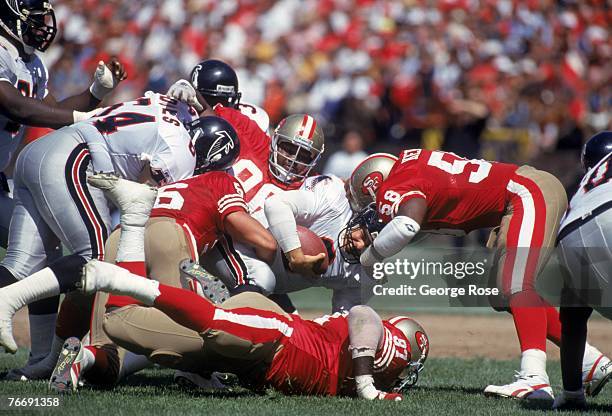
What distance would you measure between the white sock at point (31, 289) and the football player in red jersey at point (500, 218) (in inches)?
67.2

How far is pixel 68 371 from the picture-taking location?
4.74 metres

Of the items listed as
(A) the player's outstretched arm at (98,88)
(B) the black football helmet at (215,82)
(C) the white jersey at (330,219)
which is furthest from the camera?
(B) the black football helmet at (215,82)

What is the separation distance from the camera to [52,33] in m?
6.09

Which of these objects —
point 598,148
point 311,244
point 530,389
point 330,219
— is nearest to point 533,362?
point 530,389

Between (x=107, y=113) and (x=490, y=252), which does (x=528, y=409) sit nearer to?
(x=490, y=252)

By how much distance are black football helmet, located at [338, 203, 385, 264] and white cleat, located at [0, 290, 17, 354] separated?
75.9 inches

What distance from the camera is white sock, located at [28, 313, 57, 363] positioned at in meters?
5.69

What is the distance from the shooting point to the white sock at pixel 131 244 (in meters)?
4.88

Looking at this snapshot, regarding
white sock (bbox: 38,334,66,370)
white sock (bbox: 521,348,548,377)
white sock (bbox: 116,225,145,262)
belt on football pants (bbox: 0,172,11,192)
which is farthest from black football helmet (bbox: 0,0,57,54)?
white sock (bbox: 521,348,548,377)

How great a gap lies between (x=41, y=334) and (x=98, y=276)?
172cm

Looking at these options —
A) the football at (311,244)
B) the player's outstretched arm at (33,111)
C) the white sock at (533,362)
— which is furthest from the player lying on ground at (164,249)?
the white sock at (533,362)

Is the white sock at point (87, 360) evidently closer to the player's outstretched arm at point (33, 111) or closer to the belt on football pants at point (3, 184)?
the player's outstretched arm at point (33, 111)

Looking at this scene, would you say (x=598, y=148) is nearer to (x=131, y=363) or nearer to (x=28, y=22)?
(x=131, y=363)

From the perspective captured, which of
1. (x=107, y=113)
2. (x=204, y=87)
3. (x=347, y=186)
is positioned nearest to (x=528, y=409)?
(x=347, y=186)
